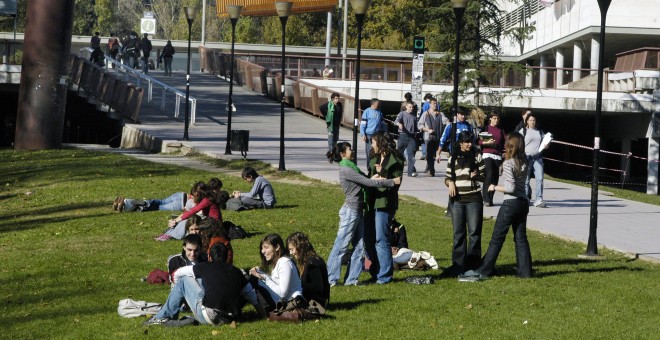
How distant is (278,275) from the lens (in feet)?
37.5

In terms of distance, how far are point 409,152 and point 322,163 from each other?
3.71 meters

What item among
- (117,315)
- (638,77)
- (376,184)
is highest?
(638,77)

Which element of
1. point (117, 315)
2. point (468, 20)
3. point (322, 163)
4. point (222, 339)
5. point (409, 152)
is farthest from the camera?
point (468, 20)

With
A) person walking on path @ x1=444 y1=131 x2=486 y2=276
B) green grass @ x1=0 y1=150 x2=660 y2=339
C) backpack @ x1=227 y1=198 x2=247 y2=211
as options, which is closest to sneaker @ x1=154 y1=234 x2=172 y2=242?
green grass @ x1=0 y1=150 x2=660 y2=339

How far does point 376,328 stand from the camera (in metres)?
10.9

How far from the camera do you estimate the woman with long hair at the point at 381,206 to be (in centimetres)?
1298

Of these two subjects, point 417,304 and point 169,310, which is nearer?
point 169,310

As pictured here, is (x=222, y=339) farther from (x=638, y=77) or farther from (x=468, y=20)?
(x=638, y=77)

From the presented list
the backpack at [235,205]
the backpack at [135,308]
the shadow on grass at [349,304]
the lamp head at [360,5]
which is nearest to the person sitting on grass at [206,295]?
the backpack at [135,308]

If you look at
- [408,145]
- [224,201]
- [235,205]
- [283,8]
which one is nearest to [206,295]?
[224,201]

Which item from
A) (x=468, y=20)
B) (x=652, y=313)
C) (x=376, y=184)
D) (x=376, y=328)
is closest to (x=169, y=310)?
(x=376, y=328)

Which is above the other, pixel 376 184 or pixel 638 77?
pixel 638 77

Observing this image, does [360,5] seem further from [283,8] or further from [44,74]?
[44,74]

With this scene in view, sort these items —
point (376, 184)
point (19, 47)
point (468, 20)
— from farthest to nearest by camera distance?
point (19, 47), point (468, 20), point (376, 184)
